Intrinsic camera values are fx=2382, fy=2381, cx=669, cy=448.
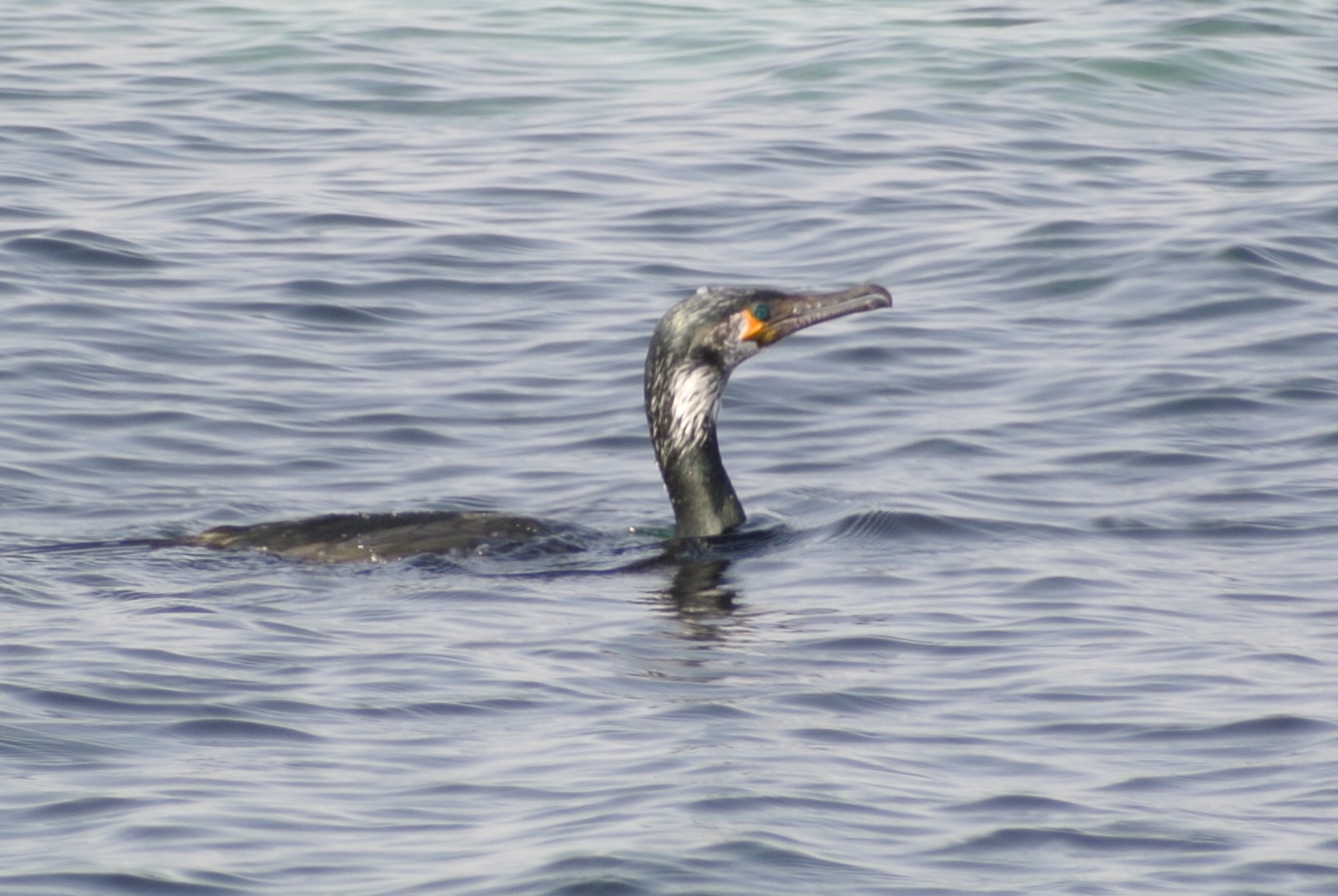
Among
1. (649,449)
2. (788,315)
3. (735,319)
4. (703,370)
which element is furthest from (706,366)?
(649,449)

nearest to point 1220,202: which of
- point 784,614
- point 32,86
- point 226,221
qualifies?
point 226,221

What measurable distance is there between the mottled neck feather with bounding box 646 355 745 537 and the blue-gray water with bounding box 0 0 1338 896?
11.8 inches

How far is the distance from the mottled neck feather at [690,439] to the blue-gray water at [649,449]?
11.8 inches

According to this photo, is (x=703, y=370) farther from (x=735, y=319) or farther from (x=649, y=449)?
(x=649, y=449)

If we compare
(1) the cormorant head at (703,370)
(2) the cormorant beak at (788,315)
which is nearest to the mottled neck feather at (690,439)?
(1) the cormorant head at (703,370)

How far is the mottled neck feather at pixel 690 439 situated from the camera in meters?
10.1

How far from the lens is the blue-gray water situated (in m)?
6.48

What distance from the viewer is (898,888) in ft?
19.6

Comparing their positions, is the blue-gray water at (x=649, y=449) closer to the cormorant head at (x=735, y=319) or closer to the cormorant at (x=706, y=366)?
the cormorant at (x=706, y=366)

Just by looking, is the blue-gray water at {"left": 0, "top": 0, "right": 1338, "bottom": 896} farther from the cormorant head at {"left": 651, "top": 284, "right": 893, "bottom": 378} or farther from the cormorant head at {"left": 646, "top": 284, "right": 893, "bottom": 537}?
the cormorant head at {"left": 651, "top": 284, "right": 893, "bottom": 378}

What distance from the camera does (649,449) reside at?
11.7 metres

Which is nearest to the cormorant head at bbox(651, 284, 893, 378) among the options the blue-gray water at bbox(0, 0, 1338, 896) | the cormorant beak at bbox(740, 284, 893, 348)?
the cormorant beak at bbox(740, 284, 893, 348)

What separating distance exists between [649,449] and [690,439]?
1.60 metres

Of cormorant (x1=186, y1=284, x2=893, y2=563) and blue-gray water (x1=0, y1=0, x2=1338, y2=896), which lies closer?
blue-gray water (x1=0, y1=0, x2=1338, y2=896)
